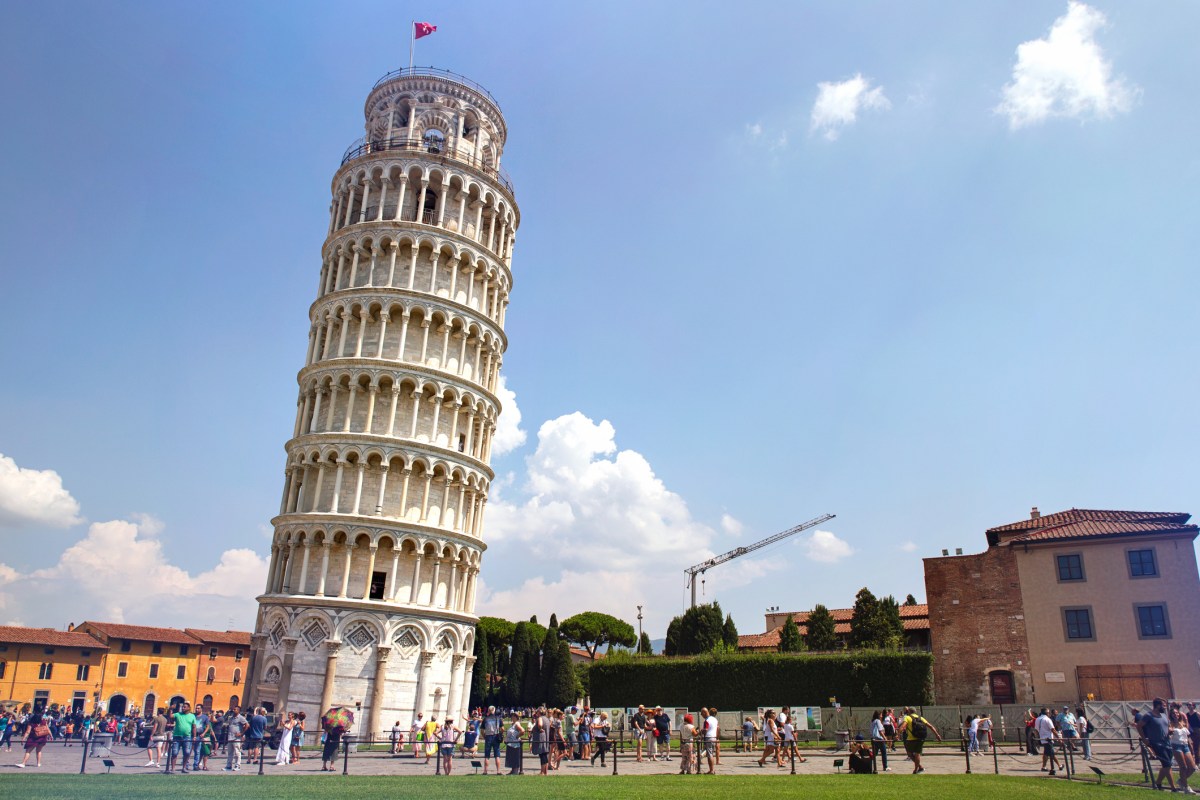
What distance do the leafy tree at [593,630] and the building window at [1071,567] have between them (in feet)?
256

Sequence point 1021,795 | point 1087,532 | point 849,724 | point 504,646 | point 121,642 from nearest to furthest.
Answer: point 1021,795 < point 849,724 < point 1087,532 < point 121,642 < point 504,646

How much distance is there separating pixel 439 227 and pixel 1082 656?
39.9 m

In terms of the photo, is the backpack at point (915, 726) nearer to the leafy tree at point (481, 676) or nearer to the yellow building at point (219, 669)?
the leafy tree at point (481, 676)

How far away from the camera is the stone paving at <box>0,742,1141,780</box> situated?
22.9m

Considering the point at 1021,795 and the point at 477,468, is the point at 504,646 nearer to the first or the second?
the point at 477,468

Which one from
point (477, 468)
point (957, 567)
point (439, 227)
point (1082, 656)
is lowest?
point (1082, 656)

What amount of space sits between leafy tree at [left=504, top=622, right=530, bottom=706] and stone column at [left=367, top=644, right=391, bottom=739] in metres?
46.7

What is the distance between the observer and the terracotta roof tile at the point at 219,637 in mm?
86125

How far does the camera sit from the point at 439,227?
4462 centimetres

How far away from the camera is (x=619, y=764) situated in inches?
1043

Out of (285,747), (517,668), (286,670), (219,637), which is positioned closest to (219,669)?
(219,637)

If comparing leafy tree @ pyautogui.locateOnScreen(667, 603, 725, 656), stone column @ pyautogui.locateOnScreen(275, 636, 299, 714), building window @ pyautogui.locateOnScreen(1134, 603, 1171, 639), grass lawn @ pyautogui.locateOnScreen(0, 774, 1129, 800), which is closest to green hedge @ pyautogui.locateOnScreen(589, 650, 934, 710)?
building window @ pyautogui.locateOnScreen(1134, 603, 1171, 639)

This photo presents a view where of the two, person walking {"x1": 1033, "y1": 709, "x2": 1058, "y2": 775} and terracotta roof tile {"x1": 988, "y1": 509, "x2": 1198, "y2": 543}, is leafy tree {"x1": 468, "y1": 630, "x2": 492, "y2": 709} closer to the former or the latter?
terracotta roof tile {"x1": 988, "y1": 509, "x2": 1198, "y2": 543}

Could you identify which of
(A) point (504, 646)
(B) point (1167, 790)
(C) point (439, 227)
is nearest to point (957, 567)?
(B) point (1167, 790)
